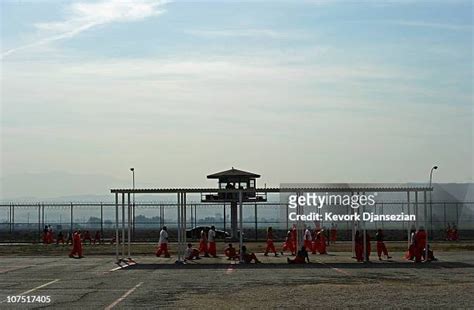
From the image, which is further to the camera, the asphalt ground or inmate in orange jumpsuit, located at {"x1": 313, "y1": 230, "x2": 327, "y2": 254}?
inmate in orange jumpsuit, located at {"x1": 313, "y1": 230, "x2": 327, "y2": 254}

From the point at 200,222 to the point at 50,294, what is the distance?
198 feet

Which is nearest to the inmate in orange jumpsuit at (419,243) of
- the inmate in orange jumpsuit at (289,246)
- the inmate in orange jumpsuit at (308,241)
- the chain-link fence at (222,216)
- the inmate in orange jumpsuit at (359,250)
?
the inmate in orange jumpsuit at (359,250)

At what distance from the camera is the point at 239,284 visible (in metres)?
23.5

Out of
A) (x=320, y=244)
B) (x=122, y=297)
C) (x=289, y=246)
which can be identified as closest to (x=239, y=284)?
(x=122, y=297)

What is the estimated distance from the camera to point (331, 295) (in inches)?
808

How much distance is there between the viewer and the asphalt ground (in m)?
19.2

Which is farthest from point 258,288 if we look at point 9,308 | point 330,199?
point 330,199

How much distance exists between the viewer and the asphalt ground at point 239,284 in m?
19.2

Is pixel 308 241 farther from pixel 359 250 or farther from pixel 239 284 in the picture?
pixel 239 284

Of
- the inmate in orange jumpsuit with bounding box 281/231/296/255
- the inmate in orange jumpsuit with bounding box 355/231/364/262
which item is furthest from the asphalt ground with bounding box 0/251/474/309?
the inmate in orange jumpsuit with bounding box 281/231/296/255

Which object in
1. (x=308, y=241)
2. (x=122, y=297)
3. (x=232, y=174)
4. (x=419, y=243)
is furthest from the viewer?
(x=232, y=174)

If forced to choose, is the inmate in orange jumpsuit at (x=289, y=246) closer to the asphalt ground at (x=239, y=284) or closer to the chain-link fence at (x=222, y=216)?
the chain-link fence at (x=222, y=216)

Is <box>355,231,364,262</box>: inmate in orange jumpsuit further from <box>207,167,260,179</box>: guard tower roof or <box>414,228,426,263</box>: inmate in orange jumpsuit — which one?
<box>207,167,260,179</box>: guard tower roof

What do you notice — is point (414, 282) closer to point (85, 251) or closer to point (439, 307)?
point (439, 307)
